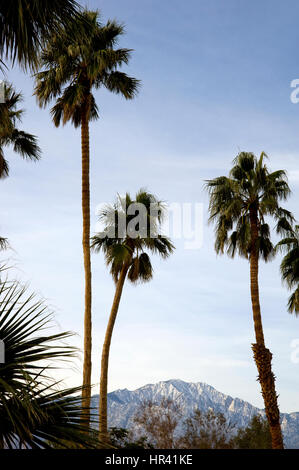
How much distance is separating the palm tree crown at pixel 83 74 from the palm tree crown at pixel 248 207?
6.34 meters

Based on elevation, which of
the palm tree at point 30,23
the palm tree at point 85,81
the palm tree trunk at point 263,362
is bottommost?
the palm tree trunk at point 263,362

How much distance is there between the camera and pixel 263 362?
2361cm

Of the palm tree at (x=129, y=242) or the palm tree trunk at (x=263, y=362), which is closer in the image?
the palm tree trunk at (x=263, y=362)

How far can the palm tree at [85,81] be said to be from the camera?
2223 cm

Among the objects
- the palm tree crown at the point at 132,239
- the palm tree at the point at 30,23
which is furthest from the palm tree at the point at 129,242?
the palm tree at the point at 30,23

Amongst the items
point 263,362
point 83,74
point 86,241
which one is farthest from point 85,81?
point 263,362

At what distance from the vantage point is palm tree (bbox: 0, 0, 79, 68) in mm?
7906

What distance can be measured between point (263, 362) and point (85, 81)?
1365 centimetres

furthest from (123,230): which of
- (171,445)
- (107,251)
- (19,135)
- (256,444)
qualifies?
(256,444)

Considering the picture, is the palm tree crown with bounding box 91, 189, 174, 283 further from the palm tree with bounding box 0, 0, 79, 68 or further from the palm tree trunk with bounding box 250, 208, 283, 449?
the palm tree with bounding box 0, 0, 79, 68

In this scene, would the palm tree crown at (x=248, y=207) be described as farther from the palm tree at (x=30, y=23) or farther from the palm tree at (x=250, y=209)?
the palm tree at (x=30, y=23)

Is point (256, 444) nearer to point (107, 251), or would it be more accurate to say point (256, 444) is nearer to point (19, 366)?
point (107, 251)

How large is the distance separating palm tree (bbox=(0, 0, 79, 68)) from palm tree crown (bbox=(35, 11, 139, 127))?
14.2m
